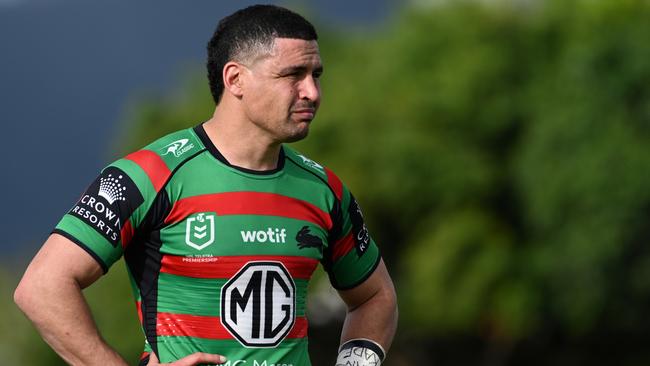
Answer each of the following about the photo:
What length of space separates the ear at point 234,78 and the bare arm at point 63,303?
37.4 inches

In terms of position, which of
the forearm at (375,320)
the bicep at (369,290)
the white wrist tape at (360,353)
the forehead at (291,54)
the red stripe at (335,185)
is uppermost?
the forehead at (291,54)

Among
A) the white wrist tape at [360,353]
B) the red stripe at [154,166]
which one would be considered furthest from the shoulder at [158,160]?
the white wrist tape at [360,353]

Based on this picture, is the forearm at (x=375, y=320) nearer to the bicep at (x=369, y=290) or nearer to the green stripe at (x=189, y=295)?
the bicep at (x=369, y=290)

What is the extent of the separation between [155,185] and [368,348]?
1.34 m

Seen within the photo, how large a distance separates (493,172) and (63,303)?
30.8 meters

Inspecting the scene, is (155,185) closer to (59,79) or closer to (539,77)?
(539,77)

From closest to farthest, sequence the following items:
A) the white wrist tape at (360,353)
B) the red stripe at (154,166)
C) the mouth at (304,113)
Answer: the red stripe at (154,166), the mouth at (304,113), the white wrist tape at (360,353)

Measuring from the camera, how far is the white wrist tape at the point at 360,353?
20.0 feet

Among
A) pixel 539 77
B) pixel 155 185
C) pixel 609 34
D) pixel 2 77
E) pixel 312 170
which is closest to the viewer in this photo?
pixel 155 185

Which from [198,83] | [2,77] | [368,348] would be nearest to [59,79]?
[2,77]

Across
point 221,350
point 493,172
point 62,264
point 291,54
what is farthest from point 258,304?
point 493,172

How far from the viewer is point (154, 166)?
5.48 m

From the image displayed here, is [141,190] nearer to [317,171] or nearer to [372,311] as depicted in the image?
[317,171]

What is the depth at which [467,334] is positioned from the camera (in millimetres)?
36531
